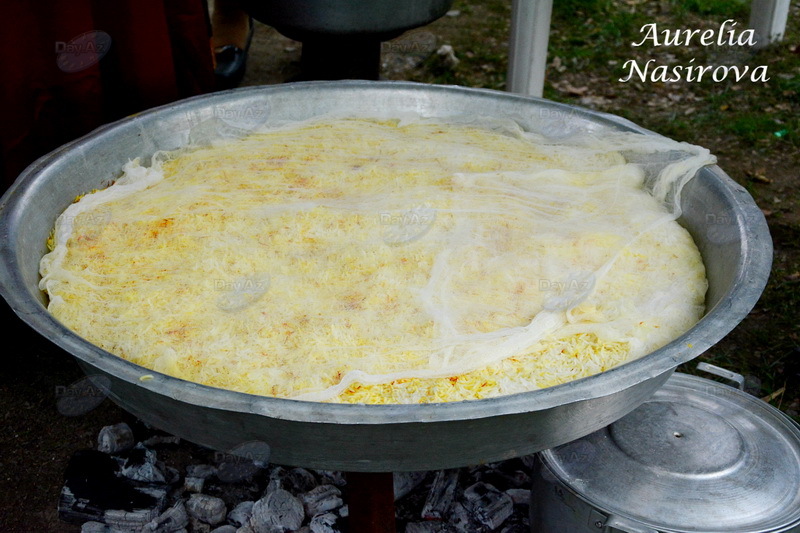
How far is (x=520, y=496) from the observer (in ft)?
10.9

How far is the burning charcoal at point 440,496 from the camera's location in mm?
3270

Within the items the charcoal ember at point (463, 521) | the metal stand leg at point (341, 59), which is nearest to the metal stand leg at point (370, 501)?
the charcoal ember at point (463, 521)

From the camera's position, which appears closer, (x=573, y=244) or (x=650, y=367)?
(x=650, y=367)

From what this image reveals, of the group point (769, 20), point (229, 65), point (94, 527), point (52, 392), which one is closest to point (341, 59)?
point (229, 65)

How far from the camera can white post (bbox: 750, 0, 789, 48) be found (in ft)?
26.5

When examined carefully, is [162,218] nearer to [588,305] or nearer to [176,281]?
[176,281]

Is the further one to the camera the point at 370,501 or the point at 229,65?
the point at 229,65

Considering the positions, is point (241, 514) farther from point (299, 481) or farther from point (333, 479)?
point (333, 479)

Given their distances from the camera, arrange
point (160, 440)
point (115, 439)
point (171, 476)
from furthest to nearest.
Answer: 1. point (160, 440)
2. point (115, 439)
3. point (171, 476)

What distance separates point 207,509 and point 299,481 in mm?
421

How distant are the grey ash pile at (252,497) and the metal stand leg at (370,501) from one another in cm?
56

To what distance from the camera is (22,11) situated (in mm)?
3605

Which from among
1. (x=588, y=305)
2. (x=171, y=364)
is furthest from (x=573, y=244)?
(x=171, y=364)

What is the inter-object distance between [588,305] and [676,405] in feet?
2.21
